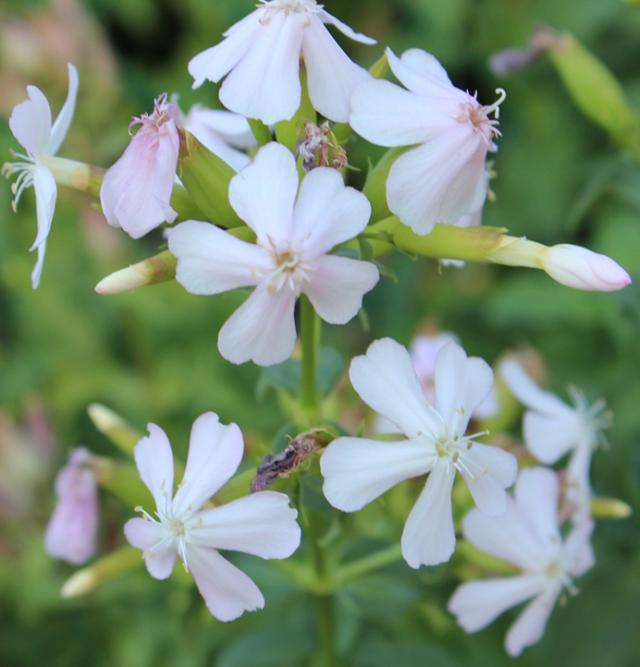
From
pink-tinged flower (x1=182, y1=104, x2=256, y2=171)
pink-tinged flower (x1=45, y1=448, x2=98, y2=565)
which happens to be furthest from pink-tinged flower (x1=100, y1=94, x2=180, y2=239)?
pink-tinged flower (x1=45, y1=448, x2=98, y2=565)

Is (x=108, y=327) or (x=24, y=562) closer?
(x=24, y=562)

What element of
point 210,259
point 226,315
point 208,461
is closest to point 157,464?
point 208,461

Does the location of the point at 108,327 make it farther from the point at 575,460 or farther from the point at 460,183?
the point at 460,183

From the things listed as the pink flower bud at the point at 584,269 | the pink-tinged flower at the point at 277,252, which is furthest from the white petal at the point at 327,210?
the pink flower bud at the point at 584,269

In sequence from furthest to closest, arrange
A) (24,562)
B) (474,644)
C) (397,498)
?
1. (24,562)
2. (474,644)
3. (397,498)

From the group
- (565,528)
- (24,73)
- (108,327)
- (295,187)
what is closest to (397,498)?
(565,528)
